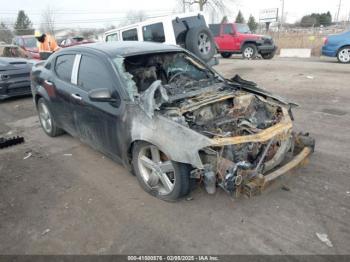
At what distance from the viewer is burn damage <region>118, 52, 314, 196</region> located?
2963 mm

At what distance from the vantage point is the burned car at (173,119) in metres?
3.04

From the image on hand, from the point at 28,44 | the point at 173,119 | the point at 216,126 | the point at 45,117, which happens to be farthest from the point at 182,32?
the point at 28,44

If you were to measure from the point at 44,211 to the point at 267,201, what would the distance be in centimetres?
248

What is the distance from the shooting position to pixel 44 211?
3.46 m

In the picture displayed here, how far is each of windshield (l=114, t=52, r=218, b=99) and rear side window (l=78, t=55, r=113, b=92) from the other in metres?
0.21

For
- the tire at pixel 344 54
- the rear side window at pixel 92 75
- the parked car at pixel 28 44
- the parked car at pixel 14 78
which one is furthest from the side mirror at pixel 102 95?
the tire at pixel 344 54

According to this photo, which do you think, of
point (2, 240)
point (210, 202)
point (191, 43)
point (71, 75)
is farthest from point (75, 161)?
point (191, 43)

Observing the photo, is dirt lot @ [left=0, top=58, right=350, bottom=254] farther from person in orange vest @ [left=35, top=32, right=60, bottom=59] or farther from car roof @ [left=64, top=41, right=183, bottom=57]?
person in orange vest @ [left=35, top=32, right=60, bottom=59]

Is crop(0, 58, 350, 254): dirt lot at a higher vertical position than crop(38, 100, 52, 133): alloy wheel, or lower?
lower

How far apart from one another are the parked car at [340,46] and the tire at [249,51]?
411 centimetres

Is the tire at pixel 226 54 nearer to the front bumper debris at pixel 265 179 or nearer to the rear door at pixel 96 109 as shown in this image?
the rear door at pixel 96 109

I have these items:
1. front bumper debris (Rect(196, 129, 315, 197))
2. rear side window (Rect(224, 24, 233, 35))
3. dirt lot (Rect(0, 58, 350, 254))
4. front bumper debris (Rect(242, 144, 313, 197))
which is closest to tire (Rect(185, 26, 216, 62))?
dirt lot (Rect(0, 58, 350, 254))

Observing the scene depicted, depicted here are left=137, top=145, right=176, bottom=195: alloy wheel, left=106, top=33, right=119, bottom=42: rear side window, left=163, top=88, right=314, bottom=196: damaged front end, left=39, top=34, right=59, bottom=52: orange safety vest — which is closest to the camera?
left=163, top=88, right=314, bottom=196: damaged front end

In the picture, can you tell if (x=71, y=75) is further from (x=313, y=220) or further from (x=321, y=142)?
(x=321, y=142)
